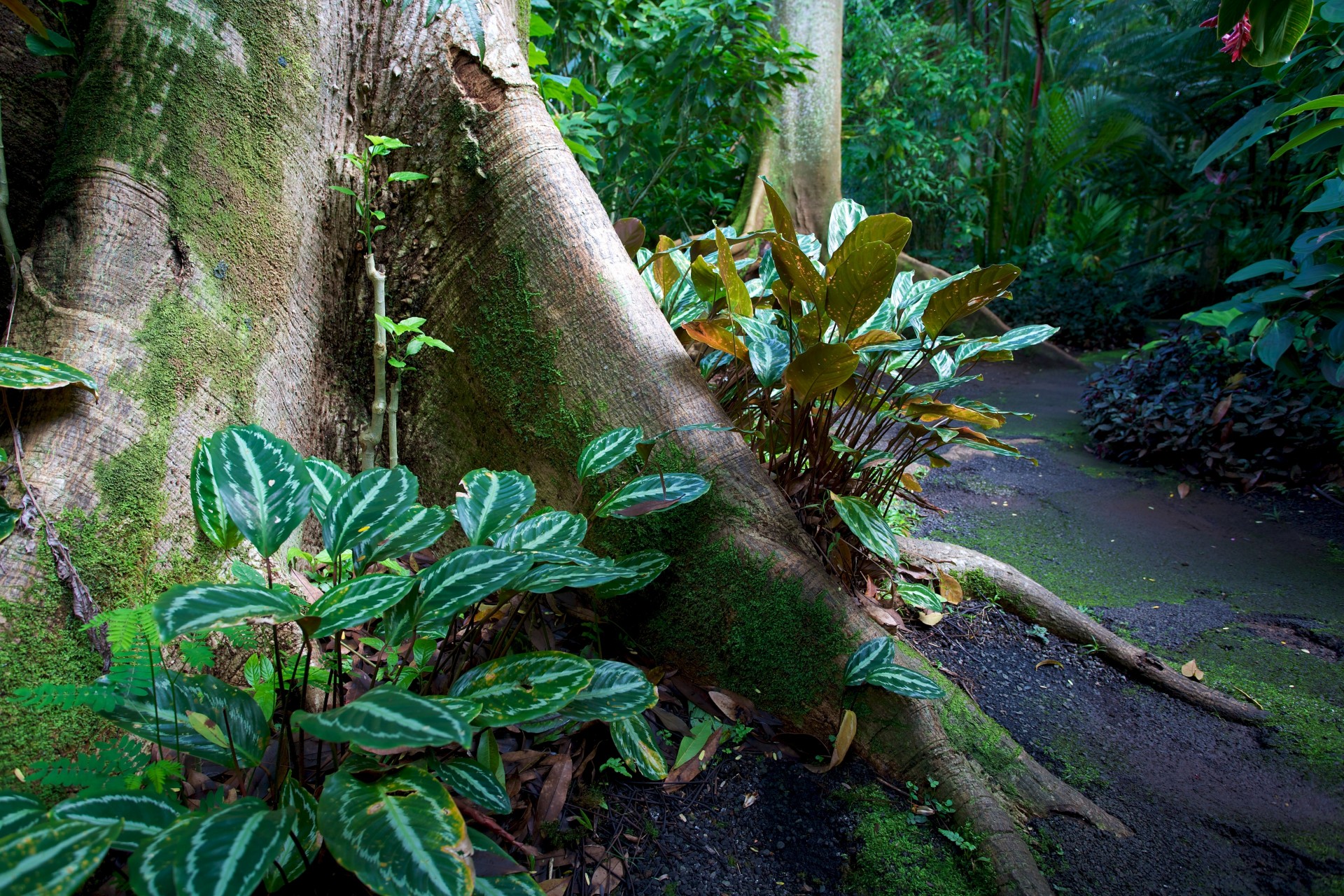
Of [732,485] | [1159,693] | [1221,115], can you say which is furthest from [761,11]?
[1221,115]

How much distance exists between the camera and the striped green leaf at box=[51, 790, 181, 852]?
0.86m

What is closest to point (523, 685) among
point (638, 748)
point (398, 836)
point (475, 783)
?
point (475, 783)

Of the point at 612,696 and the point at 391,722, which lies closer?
the point at 391,722

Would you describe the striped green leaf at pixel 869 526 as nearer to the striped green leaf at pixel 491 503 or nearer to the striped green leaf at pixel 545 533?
the striped green leaf at pixel 545 533

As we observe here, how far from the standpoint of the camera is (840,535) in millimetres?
1942

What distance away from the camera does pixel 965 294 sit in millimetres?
1650

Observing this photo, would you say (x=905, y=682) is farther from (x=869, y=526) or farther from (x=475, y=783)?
(x=475, y=783)

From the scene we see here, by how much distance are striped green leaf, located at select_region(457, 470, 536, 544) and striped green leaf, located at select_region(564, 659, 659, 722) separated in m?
0.30

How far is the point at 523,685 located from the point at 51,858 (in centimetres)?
57

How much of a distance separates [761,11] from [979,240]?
791 cm

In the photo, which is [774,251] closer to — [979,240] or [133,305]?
[133,305]

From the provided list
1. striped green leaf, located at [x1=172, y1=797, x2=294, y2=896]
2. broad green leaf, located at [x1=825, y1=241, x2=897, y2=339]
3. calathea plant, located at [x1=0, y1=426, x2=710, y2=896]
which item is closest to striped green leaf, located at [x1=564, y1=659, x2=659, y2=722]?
calathea plant, located at [x1=0, y1=426, x2=710, y2=896]

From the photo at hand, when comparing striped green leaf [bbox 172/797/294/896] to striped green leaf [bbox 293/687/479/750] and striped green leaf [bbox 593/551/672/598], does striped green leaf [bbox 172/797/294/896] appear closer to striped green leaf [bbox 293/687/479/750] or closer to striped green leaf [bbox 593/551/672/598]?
striped green leaf [bbox 293/687/479/750]

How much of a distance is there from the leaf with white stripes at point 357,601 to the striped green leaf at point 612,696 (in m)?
0.37
